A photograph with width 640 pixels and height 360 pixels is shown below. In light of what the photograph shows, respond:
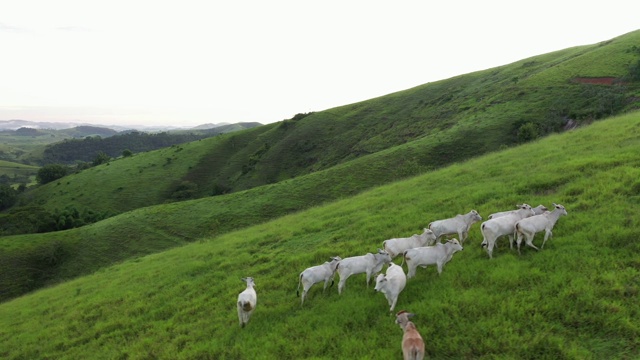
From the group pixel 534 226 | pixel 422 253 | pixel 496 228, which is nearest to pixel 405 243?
pixel 422 253

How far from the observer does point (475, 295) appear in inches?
369

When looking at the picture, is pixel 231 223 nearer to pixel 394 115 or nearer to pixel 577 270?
pixel 577 270

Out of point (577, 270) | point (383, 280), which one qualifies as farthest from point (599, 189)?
point (383, 280)

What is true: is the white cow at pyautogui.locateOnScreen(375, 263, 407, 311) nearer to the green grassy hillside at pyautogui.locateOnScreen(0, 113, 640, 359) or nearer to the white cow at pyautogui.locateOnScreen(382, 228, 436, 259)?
the green grassy hillside at pyautogui.locateOnScreen(0, 113, 640, 359)

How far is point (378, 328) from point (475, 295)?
9.07 ft

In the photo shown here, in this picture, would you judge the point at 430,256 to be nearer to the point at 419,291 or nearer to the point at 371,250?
the point at 419,291

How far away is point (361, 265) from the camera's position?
11359 millimetres

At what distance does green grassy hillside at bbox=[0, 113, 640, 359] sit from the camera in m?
8.21

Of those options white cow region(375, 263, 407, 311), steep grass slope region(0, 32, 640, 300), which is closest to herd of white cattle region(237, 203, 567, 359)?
white cow region(375, 263, 407, 311)

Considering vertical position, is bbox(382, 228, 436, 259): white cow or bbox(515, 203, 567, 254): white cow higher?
bbox(515, 203, 567, 254): white cow

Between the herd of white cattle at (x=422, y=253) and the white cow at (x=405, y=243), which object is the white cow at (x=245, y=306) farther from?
the white cow at (x=405, y=243)

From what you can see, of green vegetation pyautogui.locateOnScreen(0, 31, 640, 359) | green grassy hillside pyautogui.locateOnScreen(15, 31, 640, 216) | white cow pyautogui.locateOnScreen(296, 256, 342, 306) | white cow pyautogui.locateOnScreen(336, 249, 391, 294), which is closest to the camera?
green vegetation pyautogui.locateOnScreen(0, 31, 640, 359)

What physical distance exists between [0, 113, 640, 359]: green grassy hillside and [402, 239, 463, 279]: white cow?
0.38 m

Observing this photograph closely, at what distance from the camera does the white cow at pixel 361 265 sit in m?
11.4
